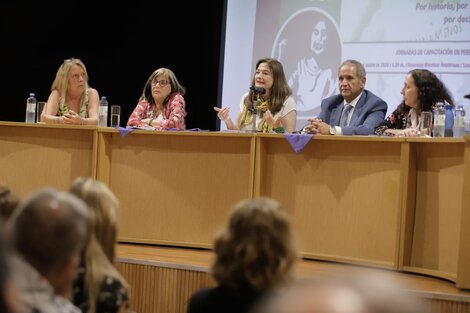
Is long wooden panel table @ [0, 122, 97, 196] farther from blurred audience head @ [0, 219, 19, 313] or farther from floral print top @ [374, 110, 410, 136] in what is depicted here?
blurred audience head @ [0, 219, 19, 313]

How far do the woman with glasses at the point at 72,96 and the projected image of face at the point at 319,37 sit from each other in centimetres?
199

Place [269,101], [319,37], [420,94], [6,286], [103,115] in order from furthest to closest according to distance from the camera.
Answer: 1. [319,37]
2. [269,101]
3. [103,115]
4. [420,94]
5. [6,286]

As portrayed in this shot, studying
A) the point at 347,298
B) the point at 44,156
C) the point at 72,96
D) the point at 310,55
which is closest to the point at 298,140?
the point at 44,156

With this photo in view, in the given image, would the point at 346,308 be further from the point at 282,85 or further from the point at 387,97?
the point at 387,97

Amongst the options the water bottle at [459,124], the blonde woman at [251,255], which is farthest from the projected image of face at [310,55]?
the blonde woman at [251,255]

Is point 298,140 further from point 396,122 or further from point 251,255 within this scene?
point 251,255

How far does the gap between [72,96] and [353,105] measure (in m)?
1.97

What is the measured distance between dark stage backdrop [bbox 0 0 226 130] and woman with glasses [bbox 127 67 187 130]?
5.76 feet

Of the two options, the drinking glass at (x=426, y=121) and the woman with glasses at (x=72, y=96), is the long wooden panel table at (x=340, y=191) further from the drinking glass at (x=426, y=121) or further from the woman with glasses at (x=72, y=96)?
the woman with glasses at (x=72, y=96)

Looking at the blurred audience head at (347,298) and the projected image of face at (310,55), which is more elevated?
the projected image of face at (310,55)

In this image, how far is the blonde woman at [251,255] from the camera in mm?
1935

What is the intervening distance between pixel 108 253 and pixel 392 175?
2.41 m

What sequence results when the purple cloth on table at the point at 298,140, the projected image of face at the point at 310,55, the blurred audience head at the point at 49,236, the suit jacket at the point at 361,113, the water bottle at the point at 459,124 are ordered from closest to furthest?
the blurred audience head at the point at 49,236, the water bottle at the point at 459,124, the purple cloth on table at the point at 298,140, the suit jacket at the point at 361,113, the projected image of face at the point at 310,55

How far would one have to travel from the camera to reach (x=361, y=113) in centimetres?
500
